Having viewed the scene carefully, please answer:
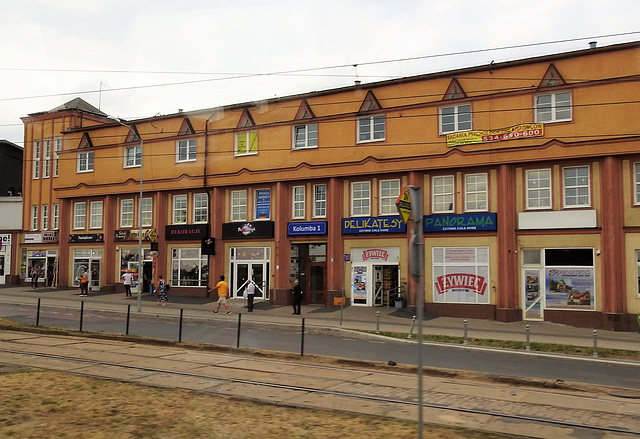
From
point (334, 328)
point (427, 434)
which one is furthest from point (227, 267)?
point (427, 434)

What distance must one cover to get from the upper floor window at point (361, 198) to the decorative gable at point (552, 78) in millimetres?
9590

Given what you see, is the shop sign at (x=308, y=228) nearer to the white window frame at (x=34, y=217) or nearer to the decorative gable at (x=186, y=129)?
the decorative gable at (x=186, y=129)

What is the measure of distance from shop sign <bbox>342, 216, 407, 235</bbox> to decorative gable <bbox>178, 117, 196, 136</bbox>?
11.8 metres

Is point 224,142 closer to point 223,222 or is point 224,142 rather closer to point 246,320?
point 223,222

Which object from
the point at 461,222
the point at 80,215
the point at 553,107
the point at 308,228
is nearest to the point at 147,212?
the point at 80,215

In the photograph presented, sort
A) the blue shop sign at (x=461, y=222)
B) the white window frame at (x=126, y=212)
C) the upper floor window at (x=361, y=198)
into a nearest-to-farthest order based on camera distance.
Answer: the blue shop sign at (x=461, y=222)
the upper floor window at (x=361, y=198)
the white window frame at (x=126, y=212)

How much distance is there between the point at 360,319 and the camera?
27.1m

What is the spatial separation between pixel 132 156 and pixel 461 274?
75.5ft

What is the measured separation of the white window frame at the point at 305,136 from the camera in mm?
32906

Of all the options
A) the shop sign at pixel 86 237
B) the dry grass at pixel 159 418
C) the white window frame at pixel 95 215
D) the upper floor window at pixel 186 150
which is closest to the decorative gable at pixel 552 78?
the upper floor window at pixel 186 150

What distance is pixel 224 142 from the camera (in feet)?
118

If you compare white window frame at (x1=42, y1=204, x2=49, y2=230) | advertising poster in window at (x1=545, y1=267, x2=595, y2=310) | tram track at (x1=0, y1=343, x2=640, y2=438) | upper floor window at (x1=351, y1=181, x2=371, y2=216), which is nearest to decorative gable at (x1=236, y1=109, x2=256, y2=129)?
upper floor window at (x1=351, y1=181, x2=371, y2=216)

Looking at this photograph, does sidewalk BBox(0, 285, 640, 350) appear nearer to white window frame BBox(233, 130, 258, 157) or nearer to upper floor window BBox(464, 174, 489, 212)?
upper floor window BBox(464, 174, 489, 212)

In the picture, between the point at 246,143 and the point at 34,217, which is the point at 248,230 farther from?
the point at 34,217
